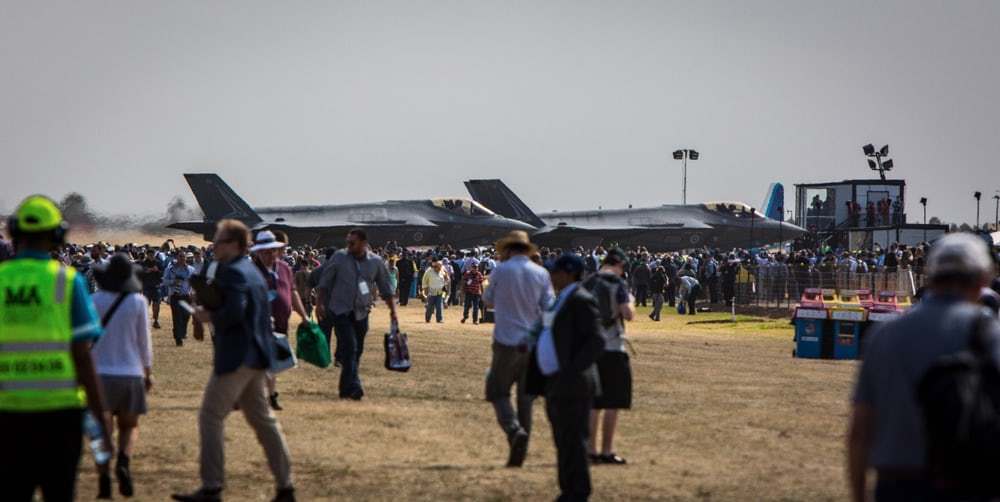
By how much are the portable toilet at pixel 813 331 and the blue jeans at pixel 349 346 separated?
1061cm

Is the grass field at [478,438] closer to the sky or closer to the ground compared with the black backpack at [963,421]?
closer to the ground

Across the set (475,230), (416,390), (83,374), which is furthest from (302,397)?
(475,230)

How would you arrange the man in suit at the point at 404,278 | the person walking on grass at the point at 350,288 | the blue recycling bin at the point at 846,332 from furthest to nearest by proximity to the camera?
the man in suit at the point at 404,278, the blue recycling bin at the point at 846,332, the person walking on grass at the point at 350,288

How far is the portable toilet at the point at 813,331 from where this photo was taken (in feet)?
87.6

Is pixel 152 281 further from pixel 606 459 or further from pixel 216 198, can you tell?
pixel 216 198

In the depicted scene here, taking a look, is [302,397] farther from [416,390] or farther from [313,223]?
[313,223]

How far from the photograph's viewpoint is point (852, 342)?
87.5 feet

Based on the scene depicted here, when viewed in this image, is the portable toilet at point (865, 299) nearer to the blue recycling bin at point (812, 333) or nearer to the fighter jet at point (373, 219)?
the blue recycling bin at point (812, 333)

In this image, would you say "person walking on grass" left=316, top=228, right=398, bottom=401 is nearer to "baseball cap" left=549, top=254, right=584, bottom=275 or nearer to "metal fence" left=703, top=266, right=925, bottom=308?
"baseball cap" left=549, top=254, right=584, bottom=275

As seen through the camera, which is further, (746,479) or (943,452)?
(746,479)

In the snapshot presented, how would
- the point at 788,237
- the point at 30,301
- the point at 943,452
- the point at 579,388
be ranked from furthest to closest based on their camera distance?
the point at 788,237 → the point at 579,388 → the point at 30,301 → the point at 943,452

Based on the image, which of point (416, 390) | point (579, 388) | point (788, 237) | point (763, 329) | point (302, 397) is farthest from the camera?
point (788, 237)

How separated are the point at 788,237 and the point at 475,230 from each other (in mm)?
18288

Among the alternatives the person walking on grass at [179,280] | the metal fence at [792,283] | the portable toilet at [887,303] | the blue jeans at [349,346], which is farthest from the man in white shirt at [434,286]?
the blue jeans at [349,346]
